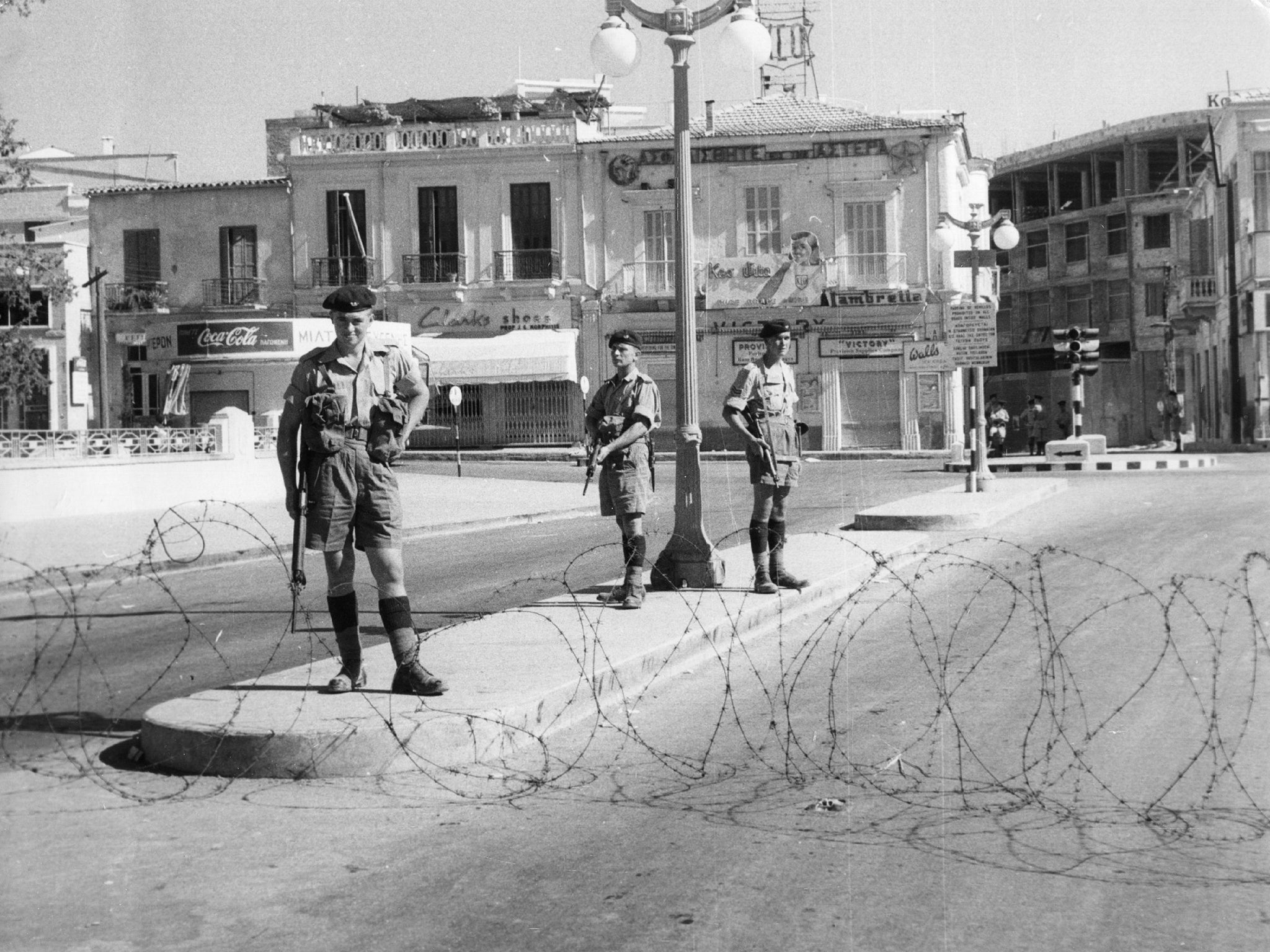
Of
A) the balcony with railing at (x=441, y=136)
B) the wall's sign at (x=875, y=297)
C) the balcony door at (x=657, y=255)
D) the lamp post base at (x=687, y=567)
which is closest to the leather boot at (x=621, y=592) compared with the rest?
the lamp post base at (x=687, y=567)

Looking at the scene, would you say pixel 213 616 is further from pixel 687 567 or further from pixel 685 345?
pixel 685 345

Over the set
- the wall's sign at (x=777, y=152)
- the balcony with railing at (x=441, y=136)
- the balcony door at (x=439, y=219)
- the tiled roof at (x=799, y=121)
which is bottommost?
the balcony door at (x=439, y=219)

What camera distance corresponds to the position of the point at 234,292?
4384cm

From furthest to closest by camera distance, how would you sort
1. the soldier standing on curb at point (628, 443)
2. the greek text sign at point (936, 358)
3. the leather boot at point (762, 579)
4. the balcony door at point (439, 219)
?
the balcony door at point (439, 219)
the greek text sign at point (936, 358)
the leather boot at point (762, 579)
the soldier standing on curb at point (628, 443)

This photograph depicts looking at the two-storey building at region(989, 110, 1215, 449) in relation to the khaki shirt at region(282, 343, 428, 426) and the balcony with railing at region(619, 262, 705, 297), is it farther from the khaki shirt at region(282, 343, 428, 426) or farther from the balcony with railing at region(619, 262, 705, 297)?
the khaki shirt at region(282, 343, 428, 426)

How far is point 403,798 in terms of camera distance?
564 cm

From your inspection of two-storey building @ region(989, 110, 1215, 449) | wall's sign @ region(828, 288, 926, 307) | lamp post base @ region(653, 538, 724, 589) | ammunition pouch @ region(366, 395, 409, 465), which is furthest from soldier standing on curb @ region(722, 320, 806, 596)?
two-storey building @ region(989, 110, 1215, 449)

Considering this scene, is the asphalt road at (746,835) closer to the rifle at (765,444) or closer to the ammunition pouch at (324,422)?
the ammunition pouch at (324,422)

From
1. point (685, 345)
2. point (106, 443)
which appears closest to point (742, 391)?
point (685, 345)

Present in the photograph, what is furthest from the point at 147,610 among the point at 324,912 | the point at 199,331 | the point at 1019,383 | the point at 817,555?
the point at 1019,383

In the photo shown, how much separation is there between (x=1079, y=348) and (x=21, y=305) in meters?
23.6

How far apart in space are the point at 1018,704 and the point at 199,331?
2963cm

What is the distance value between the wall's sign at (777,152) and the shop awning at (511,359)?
17.1 feet

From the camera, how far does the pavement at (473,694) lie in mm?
5945
